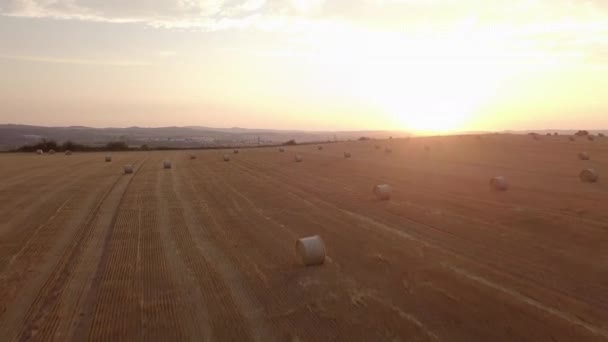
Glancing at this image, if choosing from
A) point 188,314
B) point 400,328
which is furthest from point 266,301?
point 400,328

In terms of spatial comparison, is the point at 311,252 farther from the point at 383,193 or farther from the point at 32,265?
the point at 383,193

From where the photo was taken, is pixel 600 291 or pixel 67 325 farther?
pixel 600 291

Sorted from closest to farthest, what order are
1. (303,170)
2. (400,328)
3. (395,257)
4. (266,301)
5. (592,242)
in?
(400,328) → (266,301) → (395,257) → (592,242) → (303,170)

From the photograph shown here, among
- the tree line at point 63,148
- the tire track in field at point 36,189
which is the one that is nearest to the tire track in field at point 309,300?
the tire track in field at point 36,189

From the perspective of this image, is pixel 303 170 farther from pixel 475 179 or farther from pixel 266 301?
pixel 266 301

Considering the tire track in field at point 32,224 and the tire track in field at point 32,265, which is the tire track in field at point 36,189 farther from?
the tire track in field at point 32,265

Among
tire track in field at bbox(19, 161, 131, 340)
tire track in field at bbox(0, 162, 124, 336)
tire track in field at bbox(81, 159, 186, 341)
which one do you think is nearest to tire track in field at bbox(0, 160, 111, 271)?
tire track in field at bbox(0, 162, 124, 336)

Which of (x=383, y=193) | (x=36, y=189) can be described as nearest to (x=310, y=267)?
(x=383, y=193)
